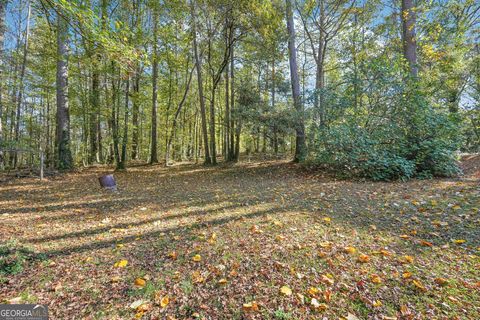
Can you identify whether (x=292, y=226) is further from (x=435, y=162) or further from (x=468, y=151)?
(x=468, y=151)

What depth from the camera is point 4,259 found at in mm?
2436

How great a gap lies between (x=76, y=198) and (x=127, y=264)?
399 centimetres

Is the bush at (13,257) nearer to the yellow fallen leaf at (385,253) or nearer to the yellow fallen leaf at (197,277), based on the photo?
the yellow fallen leaf at (197,277)

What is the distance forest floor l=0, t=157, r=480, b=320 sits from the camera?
183cm

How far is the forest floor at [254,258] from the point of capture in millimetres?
1834

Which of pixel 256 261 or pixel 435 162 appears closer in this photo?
pixel 256 261

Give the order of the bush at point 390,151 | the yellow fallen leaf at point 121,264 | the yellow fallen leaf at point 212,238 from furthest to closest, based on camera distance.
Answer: the bush at point 390,151
the yellow fallen leaf at point 212,238
the yellow fallen leaf at point 121,264

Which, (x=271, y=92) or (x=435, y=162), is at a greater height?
(x=271, y=92)

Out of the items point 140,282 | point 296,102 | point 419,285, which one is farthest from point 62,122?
point 419,285

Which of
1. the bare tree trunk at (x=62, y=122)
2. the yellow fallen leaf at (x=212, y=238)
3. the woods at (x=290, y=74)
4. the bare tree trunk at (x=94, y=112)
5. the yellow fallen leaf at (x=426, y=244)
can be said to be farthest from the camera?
the bare tree trunk at (x=94, y=112)

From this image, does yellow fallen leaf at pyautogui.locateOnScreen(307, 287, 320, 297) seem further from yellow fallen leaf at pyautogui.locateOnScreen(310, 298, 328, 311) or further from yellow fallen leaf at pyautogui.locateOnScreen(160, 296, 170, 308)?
yellow fallen leaf at pyautogui.locateOnScreen(160, 296, 170, 308)

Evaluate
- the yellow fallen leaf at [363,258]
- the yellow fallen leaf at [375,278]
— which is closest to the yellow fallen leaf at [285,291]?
the yellow fallen leaf at [375,278]

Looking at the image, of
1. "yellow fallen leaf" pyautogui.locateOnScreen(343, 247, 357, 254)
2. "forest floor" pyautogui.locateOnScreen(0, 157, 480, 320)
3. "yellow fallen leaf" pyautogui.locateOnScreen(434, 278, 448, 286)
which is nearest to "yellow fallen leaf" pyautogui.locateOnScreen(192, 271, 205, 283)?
"forest floor" pyautogui.locateOnScreen(0, 157, 480, 320)

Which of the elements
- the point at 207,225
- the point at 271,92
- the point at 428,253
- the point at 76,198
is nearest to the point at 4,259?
the point at 207,225
